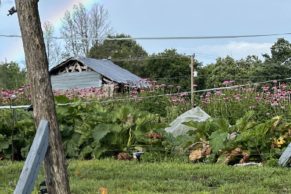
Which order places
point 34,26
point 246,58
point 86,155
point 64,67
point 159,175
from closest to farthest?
point 34,26
point 159,175
point 86,155
point 64,67
point 246,58

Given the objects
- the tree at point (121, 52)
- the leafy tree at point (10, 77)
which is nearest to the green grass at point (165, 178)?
the leafy tree at point (10, 77)

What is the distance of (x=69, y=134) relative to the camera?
936 centimetres

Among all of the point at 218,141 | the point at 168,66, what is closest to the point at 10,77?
the point at 168,66

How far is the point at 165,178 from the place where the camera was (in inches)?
255

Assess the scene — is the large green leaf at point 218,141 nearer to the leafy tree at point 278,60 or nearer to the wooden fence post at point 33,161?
the wooden fence post at point 33,161

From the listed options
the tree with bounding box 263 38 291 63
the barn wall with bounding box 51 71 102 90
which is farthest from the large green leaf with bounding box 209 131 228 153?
the tree with bounding box 263 38 291 63

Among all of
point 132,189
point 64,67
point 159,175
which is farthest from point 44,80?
point 64,67

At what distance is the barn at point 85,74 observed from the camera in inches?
1259

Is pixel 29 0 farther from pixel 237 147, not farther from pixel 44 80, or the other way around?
pixel 237 147

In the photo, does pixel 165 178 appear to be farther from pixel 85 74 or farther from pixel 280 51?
pixel 280 51

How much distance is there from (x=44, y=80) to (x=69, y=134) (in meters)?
6.06

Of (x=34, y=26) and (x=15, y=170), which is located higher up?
(x=34, y=26)

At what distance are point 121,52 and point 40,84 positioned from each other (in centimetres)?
4570

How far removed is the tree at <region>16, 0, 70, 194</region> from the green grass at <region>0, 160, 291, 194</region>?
2.05 metres
